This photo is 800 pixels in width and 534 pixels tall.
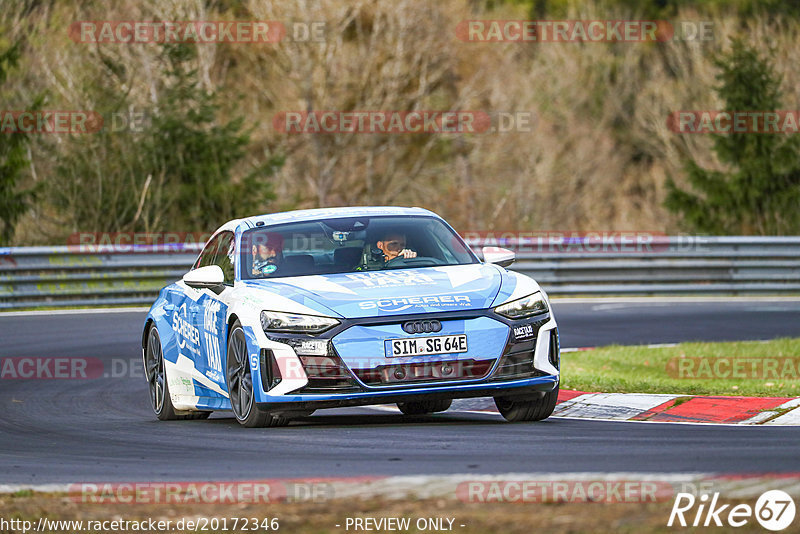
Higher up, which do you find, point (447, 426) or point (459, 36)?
point (459, 36)

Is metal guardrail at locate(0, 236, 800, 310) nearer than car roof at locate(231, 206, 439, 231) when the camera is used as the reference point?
No

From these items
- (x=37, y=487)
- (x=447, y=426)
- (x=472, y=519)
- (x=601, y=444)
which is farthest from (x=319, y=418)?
(x=472, y=519)

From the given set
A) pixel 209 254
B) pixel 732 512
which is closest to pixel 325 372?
pixel 209 254

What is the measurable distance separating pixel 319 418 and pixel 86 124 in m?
19.2

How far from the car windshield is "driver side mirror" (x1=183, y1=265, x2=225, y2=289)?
19cm

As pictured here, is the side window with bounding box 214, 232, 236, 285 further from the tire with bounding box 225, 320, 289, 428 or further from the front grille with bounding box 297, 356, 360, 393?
the front grille with bounding box 297, 356, 360, 393

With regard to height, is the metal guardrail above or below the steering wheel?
below

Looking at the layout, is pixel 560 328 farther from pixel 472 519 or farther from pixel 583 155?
pixel 583 155

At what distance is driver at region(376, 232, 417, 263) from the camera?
10047 millimetres

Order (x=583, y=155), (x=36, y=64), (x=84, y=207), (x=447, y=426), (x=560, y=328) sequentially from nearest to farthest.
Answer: (x=447, y=426), (x=560, y=328), (x=84, y=207), (x=36, y=64), (x=583, y=155)

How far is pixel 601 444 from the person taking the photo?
315 inches

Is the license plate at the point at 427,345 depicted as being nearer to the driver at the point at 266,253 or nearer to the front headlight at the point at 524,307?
the front headlight at the point at 524,307

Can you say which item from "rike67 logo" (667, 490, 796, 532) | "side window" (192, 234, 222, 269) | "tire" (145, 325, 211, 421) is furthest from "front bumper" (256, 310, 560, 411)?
"rike67 logo" (667, 490, 796, 532)

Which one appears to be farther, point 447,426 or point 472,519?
point 447,426
